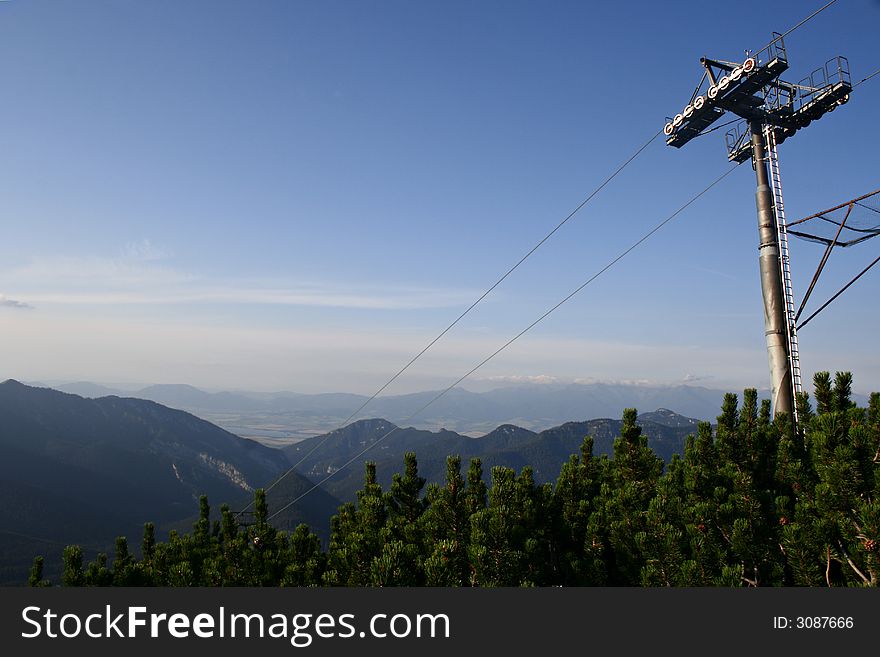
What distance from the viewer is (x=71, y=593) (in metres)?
6.78

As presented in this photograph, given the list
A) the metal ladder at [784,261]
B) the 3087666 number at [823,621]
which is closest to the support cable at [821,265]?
the metal ladder at [784,261]

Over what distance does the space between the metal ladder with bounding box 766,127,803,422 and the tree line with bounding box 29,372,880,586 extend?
630 centimetres

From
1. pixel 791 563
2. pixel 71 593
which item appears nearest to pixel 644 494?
pixel 791 563

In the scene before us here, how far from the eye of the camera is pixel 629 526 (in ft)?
29.5

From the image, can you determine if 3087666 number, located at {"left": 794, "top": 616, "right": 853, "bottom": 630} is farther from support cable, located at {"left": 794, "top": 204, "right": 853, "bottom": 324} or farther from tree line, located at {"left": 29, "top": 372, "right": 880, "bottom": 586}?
support cable, located at {"left": 794, "top": 204, "right": 853, "bottom": 324}

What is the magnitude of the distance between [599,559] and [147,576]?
394 inches

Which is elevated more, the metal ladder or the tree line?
the metal ladder

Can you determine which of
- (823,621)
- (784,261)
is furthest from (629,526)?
(784,261)

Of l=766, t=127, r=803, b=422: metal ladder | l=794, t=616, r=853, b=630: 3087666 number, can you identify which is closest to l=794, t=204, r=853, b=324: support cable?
l=766, t=127, r=803, b=422: metal ladder

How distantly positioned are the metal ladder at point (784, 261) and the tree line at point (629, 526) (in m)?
6.30

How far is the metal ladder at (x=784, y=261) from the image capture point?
59.7ft

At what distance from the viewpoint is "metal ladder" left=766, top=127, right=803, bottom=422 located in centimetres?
1819

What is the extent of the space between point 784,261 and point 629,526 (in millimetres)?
15030

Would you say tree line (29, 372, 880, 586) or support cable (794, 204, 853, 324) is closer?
tree line (29, 372, 880, 586)
